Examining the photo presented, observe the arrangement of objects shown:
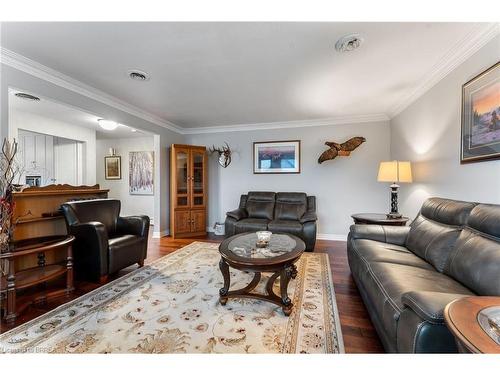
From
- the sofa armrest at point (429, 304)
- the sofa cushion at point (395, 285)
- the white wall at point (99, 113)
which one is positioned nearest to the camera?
the sofa armrest at point (429, 304)

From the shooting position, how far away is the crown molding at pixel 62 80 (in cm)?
210

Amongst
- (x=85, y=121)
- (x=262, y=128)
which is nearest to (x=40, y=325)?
(x=85, y=121)

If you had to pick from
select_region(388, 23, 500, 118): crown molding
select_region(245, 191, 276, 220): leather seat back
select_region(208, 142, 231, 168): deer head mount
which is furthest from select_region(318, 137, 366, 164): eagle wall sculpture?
select_region(208, 142, 231, 168): deer head mount

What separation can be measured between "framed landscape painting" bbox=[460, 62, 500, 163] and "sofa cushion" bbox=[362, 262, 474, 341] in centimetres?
105

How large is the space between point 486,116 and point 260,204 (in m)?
3.08

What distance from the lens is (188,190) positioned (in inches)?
179

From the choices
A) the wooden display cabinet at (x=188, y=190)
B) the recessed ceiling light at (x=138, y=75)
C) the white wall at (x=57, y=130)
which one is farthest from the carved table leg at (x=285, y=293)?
the white wall at (x=57, y=130)

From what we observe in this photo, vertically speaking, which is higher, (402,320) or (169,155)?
(169,155)

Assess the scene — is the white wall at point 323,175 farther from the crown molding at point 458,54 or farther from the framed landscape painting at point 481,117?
the framed landscape painting at point 481,117

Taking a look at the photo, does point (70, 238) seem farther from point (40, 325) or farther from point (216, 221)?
point (216, 221)

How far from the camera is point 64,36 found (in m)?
1.81

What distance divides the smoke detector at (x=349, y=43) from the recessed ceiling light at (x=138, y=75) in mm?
2015
